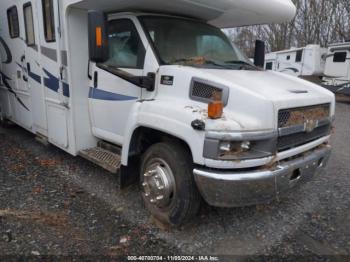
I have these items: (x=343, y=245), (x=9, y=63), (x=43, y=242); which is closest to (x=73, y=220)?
(x=43, y=242)

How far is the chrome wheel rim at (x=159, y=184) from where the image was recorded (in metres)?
3.11

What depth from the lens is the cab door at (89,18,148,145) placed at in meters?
3.61

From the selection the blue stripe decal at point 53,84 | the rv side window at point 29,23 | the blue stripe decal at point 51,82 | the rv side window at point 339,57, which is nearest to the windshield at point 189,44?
the blue stripe decal at point 53,84

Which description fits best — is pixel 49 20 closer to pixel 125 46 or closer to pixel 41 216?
pixel 125 46

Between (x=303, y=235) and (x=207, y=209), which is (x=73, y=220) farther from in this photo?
(x=303, y=235)

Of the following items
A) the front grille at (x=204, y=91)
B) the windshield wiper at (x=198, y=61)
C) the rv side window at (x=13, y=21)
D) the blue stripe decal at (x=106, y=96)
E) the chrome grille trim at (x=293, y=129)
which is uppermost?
the rv side window at (x=13, y=21)

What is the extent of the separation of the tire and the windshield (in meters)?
1.03

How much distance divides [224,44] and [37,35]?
2.84 meters

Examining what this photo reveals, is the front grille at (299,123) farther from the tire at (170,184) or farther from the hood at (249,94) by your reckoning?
the tire at (170,184)

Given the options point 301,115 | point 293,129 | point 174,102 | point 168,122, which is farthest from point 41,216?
point 301,115

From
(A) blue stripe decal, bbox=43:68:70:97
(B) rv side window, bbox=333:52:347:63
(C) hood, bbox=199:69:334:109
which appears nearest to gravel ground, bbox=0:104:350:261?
(A) blue stripe decal, bbox=43:68:70:97

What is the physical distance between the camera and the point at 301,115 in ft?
9.70

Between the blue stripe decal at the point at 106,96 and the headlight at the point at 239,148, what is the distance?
140cm

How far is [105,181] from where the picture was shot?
442 centimetres
